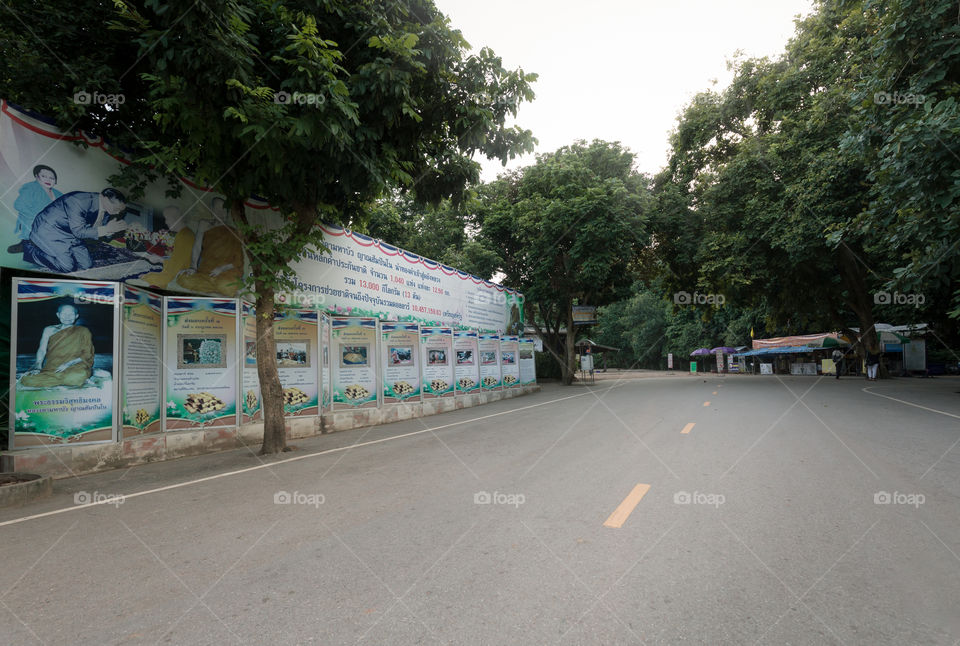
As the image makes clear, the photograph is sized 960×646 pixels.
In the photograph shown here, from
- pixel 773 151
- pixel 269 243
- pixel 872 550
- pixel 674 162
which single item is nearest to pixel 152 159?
pixel 269 243

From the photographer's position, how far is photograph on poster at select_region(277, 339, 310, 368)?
12.4m

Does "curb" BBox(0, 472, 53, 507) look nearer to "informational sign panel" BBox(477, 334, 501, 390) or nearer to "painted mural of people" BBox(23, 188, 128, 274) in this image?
"painted mural of people" BBox(23, 188, 128, 274)

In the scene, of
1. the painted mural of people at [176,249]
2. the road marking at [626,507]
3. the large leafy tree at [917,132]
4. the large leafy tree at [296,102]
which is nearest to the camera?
the road marking at [626,507]

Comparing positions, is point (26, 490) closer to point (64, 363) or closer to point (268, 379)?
point (64, 363)

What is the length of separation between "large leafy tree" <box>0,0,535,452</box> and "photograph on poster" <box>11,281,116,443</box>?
7.77 feet

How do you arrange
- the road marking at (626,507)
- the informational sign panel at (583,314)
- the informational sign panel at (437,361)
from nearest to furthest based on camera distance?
the road marking at (626,507)
the informational sign panel at (437,361)
the informational sign panel at (583,314)

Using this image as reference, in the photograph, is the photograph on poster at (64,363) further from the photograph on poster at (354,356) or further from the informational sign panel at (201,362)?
the photograph on poster at (354,356)

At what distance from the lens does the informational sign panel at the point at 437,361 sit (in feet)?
57.0

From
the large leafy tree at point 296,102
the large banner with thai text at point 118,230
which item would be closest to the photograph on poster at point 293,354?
the large banner with thai text at point 118,230

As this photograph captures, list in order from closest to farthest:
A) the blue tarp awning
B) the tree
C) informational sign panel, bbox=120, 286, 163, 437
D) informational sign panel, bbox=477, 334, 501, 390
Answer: informational sign panel, bbox=120, 286, 163, 437 < informational sign panel, bbox=477, 334, 501, 390 < the tree < the blue tarp awning

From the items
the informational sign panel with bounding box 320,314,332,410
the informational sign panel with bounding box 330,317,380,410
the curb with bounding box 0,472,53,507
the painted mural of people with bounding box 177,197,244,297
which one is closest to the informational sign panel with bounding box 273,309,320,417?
the informational sign panel with bounding box 320,314,332,410

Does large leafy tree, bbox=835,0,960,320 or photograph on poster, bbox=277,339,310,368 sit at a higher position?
large leafy tree, bbox=835,0,960,320

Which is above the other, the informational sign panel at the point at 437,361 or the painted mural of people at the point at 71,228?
the painted mural of people at the point at 71,228

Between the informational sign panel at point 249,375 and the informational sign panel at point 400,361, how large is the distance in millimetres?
→ 4325
